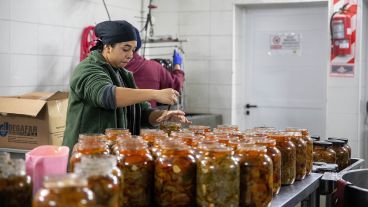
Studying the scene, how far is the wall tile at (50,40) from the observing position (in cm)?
396

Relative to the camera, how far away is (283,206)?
1.75 metres

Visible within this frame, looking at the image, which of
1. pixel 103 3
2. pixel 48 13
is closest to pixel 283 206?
pixel 48 13

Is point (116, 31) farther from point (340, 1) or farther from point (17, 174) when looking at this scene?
point (340, 1)

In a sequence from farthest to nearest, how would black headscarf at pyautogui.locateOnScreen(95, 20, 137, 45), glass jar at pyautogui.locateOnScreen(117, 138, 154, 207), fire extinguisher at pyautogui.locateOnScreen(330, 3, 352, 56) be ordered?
1. fire extinguisher at pyautogui.locateOnScreen(330, 3, 352, 56)
2. black headscarf at pyautogui.locateOnScreen(95, 20, 137, 45)
3. glass jar at pyautogui.locateOnScreen(117, 138, 154, 207)

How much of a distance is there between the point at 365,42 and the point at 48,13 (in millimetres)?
2852

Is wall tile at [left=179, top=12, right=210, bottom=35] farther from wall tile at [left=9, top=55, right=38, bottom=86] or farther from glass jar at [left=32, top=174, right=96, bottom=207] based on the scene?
glass jar at [left=32, top=174, right=96, bottom=207]

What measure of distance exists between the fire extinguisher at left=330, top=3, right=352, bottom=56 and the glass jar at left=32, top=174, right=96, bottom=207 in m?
3.95

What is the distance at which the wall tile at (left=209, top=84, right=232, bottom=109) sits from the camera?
5.33 meters

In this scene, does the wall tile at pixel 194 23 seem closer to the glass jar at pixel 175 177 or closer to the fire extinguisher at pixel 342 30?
the fire extinguisher at pixel 342 30

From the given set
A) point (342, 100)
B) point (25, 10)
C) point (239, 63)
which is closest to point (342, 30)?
point (342, 100)

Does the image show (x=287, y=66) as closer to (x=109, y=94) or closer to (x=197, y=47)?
(x=197, y=47)

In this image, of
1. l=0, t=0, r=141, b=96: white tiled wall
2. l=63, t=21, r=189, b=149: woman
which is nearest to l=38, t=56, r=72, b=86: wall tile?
l=0, t=0, r=141, b=96: white tiled wall

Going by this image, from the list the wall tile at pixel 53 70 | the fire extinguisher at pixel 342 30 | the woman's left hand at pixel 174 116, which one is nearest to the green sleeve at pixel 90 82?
the woman's left hand at pixel 174 116

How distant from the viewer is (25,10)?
3795mm
